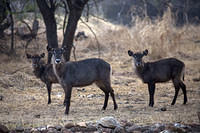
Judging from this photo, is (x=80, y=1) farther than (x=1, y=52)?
No

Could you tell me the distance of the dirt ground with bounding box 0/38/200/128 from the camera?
24.4 ft

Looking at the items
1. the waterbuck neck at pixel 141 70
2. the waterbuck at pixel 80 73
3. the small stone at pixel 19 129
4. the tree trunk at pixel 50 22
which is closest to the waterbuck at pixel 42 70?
the tree trunk at pixel 50 22

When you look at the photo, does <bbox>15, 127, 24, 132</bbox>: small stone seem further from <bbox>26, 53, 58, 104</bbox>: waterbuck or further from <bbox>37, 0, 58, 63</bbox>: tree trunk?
<bbox>37, 0, 58, 63</bbox>: tree trunk

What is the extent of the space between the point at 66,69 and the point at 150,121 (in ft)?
8.25

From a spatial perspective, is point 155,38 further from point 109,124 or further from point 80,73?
point 109,124

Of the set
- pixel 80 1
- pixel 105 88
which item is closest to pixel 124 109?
pixel 105 88

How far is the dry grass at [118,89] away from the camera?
7.72m

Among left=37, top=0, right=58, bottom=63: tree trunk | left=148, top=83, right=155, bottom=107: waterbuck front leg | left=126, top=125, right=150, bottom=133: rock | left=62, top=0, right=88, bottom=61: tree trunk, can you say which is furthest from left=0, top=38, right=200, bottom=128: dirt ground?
left=62, top=0, right=88, bottom=61: tree trunk

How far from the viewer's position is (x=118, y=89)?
37.7ft

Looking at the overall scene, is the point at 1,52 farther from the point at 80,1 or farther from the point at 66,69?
the point at 66,69

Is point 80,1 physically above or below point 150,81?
above

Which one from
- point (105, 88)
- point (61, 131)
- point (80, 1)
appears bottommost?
point (61, 131)

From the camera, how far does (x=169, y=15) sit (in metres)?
15.8

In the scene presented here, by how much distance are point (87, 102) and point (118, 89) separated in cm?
207
